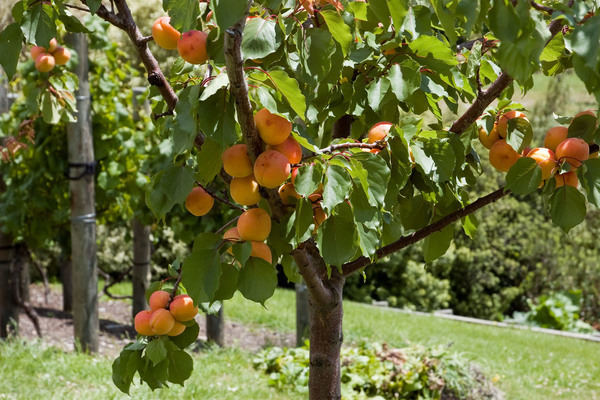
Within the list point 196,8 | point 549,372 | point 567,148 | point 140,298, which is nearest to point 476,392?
point 549,372

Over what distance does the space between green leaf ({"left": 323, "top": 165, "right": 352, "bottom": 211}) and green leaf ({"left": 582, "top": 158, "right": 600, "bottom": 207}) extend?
0.41 meters

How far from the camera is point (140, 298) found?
5.11 metres

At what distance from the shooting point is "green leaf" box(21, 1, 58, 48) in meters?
1.27

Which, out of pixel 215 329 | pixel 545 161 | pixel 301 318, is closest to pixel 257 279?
pixel 545 161

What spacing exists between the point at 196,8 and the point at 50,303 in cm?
681

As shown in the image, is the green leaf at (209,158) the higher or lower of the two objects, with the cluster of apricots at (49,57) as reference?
lower

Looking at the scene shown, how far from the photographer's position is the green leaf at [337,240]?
1188 mm

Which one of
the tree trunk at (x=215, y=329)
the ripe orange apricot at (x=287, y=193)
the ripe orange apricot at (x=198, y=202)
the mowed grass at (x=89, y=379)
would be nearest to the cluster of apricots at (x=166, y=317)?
the ripe orange apricot at (x=198, y=202)

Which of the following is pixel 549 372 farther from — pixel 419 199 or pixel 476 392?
pixel 419 199

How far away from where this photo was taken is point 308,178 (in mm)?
1101

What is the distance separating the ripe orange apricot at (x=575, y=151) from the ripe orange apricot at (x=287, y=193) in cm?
50

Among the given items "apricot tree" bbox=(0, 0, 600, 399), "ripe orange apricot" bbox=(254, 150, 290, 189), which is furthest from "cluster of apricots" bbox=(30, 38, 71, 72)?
"ripe orange apricot" bbox=(254, 150, 290, 189)

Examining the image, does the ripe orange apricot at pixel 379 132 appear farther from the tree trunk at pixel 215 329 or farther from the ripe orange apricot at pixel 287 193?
the tree trunk at pixel 215 329

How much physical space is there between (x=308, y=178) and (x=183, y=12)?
333 mm
